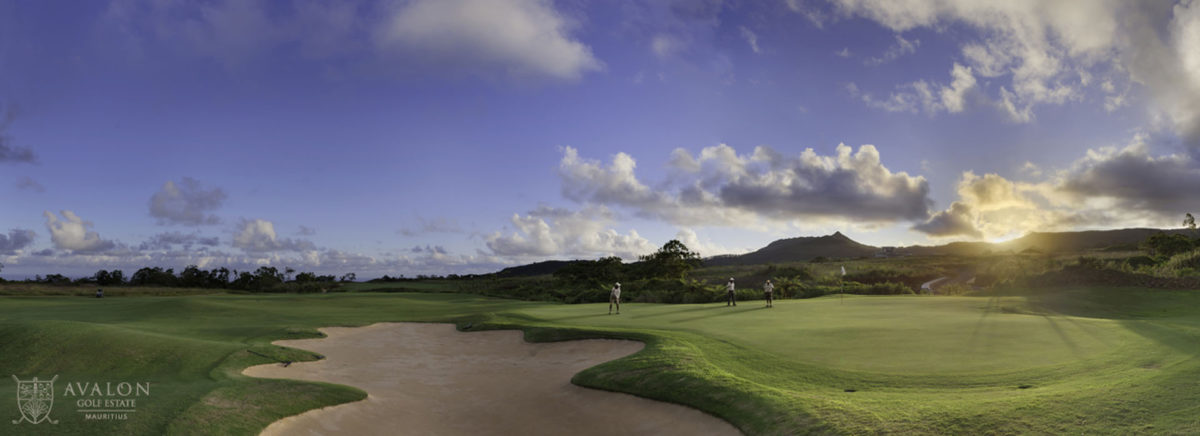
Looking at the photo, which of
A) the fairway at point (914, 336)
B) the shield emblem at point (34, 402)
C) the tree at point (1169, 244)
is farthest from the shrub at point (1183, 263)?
the shield emblem at point (34, 402)

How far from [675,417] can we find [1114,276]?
3803 cm

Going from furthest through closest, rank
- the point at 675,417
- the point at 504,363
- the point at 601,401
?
the point at 504,363 < the point at 601,401 < the point at 675,417

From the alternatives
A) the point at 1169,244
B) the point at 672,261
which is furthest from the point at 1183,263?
the point at 672,261

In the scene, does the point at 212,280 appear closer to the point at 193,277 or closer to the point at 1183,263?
the point at 193,277

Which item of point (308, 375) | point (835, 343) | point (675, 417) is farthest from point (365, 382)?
point (835, 343)

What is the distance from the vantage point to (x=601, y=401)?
1314 centimetres

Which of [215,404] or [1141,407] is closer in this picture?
[1141,407]

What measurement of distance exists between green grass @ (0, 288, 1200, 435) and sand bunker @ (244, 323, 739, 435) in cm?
49

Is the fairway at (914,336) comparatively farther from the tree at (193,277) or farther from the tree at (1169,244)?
the tree at (193,277)

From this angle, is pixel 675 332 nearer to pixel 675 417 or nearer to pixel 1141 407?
pixel 675 417

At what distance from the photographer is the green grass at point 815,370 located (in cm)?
834

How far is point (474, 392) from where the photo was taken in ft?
48.6
